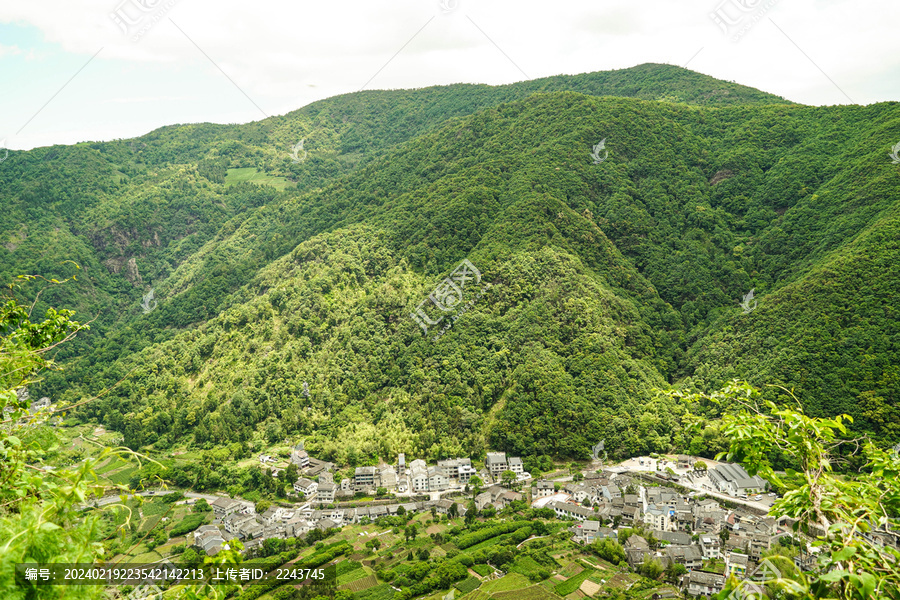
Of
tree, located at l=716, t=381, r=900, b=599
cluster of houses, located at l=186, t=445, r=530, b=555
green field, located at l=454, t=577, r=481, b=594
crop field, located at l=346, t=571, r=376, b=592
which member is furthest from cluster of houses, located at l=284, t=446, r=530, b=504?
tree, located at l=716, t=381, r=900, b=599

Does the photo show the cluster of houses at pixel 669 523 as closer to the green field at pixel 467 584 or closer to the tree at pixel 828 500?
the green field at pixel 467 584

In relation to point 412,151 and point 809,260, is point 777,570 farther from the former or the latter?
point 412,151

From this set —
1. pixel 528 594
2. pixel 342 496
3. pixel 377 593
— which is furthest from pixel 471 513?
pixel 342 496

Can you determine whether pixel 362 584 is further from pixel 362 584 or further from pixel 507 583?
pixel 507 583

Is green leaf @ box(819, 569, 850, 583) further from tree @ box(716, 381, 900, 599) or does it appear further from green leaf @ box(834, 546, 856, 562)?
green leaf @ box(834, 546, 856, 562)

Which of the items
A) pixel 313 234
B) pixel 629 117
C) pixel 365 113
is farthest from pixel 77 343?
pixel 365 113

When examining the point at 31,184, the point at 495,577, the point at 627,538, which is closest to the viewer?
the point at 495,577

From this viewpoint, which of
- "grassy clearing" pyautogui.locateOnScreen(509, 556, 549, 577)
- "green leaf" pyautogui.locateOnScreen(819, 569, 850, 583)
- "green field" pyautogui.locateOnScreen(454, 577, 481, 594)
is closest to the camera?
"green leaf" pyautogui.locateOnScreen(819, 569, 850, 583)
